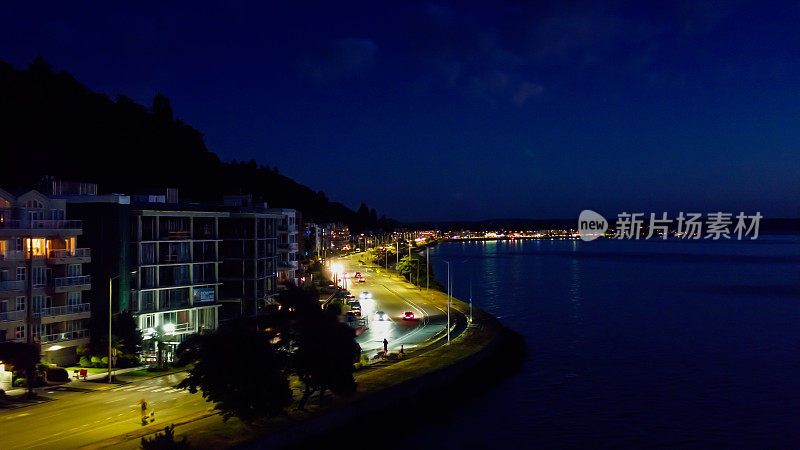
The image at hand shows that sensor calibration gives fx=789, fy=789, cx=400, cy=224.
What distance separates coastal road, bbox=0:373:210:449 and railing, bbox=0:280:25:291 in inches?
266

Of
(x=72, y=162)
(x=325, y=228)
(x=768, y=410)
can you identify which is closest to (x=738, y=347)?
(x=768, y=410)

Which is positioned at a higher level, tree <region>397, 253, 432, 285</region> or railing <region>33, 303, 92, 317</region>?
railing <region>33, 303, 92, 317</region>

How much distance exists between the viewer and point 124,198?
54781 millimetres

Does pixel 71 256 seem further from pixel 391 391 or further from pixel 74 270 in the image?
pixel 391 391

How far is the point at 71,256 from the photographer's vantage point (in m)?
47.7

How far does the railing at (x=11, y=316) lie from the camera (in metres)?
42.6

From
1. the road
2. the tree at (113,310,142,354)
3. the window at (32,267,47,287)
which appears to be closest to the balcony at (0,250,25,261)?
the window at (32,267,47,287)

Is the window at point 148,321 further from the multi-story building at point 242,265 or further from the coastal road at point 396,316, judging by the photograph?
the coastal road at point 396,316

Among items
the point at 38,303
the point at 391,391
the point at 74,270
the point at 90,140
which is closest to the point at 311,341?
the point at 391,391

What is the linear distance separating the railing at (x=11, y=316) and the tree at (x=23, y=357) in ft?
11.6

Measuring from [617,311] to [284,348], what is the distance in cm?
7148

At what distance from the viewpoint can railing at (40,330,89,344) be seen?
45.3 m

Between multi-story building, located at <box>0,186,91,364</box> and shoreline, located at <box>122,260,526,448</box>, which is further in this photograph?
Result: multi-story building, located at <box>0,186,91,364</box>

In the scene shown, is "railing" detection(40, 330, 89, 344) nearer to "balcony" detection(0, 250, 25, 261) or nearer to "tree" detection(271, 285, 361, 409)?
"balcony" detection(0, 250, 25, 261)
